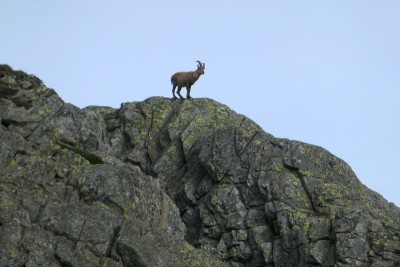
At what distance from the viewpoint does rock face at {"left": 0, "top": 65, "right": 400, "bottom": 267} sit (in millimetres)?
31625

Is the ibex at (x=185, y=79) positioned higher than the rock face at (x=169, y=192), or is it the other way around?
the ibex at (x=185, y=79)

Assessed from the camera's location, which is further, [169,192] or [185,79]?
[185,79]

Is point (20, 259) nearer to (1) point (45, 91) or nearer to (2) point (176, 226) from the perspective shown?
(2) point (176, 226)

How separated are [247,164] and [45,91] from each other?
13.0 metres

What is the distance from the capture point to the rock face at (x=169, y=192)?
31.6 m

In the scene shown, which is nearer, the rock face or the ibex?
the rock face

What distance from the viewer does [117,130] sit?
54031mm

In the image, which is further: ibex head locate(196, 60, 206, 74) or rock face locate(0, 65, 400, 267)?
ibex head locate(196, 60, 206, 74)

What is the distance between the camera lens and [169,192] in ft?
162

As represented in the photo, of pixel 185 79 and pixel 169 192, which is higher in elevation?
pixel 185 79

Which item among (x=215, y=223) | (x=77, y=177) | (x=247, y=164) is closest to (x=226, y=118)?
(x=247, y=164)

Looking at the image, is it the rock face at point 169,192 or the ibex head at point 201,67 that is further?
the ibex head at point 201,67

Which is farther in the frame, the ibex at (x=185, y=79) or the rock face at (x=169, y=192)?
the ibex at (x=185, y=79)

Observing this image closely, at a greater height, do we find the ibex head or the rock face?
the ibex head
